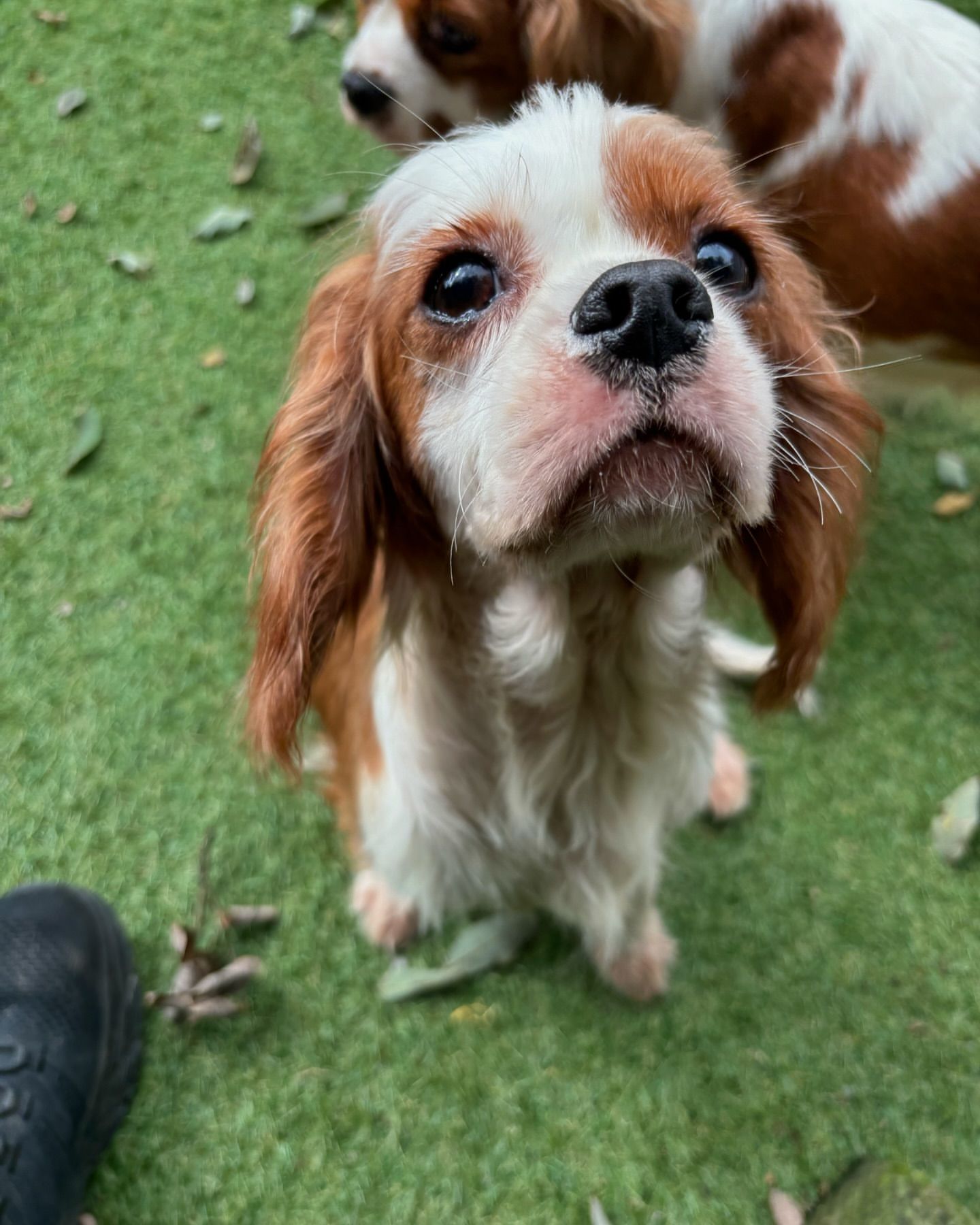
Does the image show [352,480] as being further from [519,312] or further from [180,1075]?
Answer: [180,1075]

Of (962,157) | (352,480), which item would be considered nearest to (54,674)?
(352,480)

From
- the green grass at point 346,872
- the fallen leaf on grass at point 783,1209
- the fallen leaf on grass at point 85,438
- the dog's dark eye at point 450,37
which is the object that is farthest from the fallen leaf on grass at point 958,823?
the fallen leaf on grass at point 85,438

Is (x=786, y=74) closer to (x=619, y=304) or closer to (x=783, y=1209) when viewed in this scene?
(x=619, y=304)

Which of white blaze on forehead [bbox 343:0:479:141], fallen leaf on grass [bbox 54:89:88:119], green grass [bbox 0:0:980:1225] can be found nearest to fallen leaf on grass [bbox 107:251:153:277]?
green grass [bbox 0:0:980:1225]

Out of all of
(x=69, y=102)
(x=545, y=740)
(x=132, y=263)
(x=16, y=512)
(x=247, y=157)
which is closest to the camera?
(x=545, y=740)

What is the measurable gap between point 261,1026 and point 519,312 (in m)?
1.43

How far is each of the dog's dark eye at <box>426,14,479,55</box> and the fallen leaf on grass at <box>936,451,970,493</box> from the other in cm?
149

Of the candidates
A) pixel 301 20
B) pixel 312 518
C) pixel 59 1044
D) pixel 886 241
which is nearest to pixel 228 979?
Answer: pixel 59 1044

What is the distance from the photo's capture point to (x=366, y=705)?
1558mm

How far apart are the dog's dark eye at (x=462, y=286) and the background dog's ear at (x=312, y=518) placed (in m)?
0.18

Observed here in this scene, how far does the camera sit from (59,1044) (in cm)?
159

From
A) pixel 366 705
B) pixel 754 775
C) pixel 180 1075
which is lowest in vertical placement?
pixel 180 1075

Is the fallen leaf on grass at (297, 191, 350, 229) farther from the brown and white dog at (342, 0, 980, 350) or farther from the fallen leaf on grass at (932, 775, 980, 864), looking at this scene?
the fallen leaf on grass at (932, 775, 980, 864)

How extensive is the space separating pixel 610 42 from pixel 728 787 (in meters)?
1.58
